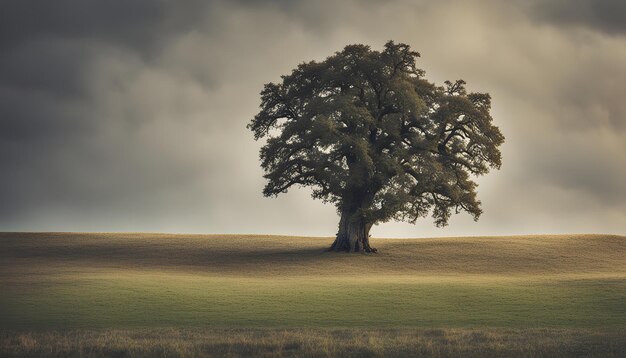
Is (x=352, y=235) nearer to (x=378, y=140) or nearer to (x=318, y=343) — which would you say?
(x=378, y=140)

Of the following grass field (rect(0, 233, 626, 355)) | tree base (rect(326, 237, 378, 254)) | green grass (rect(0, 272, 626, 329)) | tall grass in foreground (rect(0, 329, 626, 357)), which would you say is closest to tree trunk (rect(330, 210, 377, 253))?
tree base (rect(326, 237, 378, 254))

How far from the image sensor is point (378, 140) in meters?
52.2

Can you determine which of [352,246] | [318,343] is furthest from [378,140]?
[318,343]

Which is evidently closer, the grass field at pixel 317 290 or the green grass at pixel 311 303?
the grass field at pixel 317 290

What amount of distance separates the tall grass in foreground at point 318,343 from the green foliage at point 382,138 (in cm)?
2828

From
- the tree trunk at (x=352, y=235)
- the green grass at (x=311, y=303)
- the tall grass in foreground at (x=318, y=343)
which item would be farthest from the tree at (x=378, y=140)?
the tall grass in foreground at (x=318, y=343)

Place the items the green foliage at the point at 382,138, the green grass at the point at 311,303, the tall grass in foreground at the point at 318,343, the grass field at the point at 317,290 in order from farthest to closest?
1. the green foliage at the point at 382,138
2. the green grass at the point at 311,303
3. the grass field at the point at 317,290
4. the tall grass in foreground at the point at 318,343

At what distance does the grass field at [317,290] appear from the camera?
74.6 feet

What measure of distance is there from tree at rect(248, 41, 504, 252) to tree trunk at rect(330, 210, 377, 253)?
8cm

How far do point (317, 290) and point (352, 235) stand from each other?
65.6 feet

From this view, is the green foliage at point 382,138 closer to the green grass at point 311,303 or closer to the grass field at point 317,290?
the grass field at point 317,290

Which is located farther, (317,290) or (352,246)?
(352,246)

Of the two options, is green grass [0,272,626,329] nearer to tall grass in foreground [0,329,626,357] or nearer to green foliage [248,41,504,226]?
tall grass in foreground [0,329,626,357]

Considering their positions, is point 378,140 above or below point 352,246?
above
